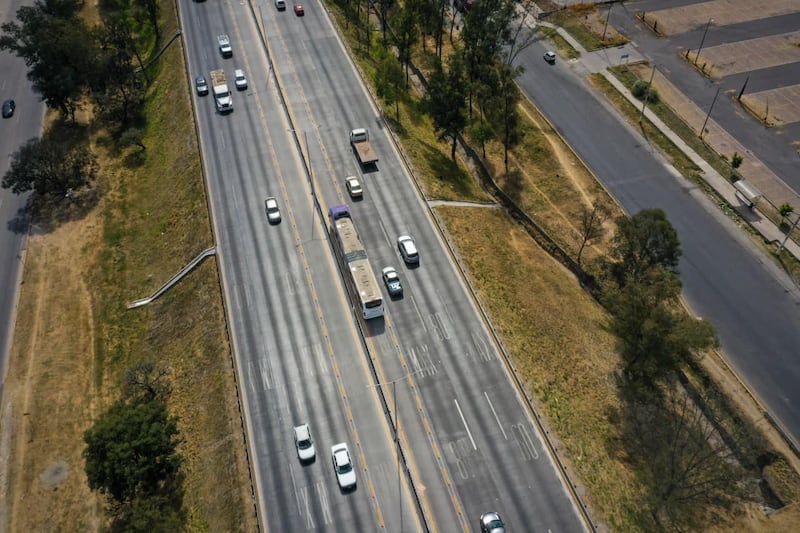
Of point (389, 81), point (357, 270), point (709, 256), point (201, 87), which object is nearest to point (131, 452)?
point (357, 270)

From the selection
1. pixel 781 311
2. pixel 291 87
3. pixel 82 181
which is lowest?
pixel 781 311

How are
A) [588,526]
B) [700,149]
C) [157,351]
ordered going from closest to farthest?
[588,526], [157,351], [700,149]

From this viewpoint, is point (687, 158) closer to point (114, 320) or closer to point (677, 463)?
point (677, 463)

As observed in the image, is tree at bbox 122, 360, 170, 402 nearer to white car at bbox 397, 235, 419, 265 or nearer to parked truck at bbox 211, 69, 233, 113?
white car at bbox 397, 235, 419, 265

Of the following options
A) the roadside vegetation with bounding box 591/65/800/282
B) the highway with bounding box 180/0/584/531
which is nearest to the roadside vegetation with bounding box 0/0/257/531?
the highway with bounding box 180/0/584/531

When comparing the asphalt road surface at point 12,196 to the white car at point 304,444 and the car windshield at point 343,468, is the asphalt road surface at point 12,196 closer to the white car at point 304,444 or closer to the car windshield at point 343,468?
the white car at point 304,444

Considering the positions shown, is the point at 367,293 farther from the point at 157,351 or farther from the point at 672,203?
the point at 672,203

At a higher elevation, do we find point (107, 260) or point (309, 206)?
point (309, 206)

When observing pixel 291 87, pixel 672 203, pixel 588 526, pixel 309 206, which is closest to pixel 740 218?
pixel 672 203
